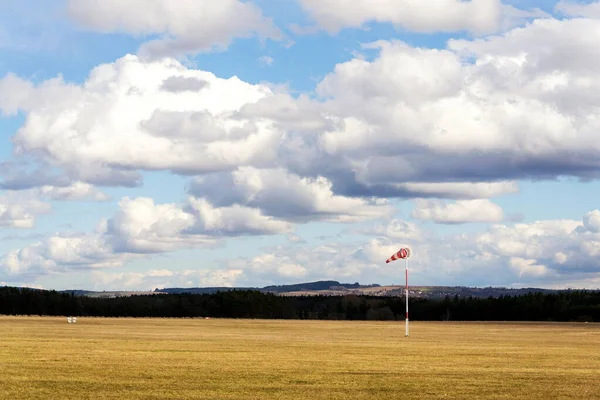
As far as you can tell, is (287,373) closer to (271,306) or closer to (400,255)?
(400,255)

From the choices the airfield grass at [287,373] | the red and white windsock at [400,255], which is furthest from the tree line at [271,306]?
the airfield grass at [287,373]

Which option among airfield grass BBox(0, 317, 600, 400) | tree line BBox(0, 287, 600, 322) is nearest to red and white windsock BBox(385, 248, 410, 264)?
airfield grass BBox(0, 317, 600, 400)

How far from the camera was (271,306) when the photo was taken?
599 ft

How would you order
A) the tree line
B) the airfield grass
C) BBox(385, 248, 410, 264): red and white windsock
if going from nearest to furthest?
the airfield grass
BBox(385, 248, 410, 264): red and white windsock
the tree line

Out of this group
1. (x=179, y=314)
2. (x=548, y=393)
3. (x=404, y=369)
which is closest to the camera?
(x=548, y=393)

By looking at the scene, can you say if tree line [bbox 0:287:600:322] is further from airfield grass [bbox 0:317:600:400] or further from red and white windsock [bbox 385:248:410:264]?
airfield grass [bbox 0:317:600:400]

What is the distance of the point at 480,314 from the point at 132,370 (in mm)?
135717

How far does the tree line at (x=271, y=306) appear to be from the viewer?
531 feet

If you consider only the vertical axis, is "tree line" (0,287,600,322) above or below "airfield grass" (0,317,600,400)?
above

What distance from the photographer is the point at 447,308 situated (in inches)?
6703

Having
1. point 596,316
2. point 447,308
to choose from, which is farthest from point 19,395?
point 447,308

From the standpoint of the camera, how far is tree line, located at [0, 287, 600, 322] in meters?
162

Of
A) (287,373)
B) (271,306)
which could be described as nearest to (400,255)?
(287,373)

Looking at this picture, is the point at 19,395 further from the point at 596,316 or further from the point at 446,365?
the point at 596,316
